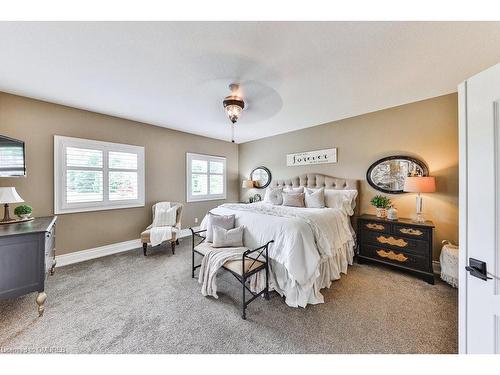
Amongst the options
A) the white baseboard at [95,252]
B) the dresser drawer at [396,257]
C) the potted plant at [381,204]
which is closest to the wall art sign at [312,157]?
the potted plant at [381,204]

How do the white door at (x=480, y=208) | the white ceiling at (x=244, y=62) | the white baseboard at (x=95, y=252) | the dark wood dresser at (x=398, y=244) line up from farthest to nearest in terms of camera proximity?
the white baseboard at (x=95, y=252)
the dark wood dresser at (x=398, y=244)
the white ceiling at (x=244, y=62)
the white door at (x=480, y=208)

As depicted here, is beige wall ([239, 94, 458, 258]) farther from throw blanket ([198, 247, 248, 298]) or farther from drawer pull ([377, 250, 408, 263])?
throw blanket ([198, 247, 248, 298])

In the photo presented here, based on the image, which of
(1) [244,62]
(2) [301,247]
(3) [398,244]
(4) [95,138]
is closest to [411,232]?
(3) [398,244]

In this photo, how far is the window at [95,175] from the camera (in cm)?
306

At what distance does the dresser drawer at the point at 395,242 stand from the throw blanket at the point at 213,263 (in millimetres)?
2091

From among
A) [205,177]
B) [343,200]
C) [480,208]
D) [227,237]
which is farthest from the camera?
[205,177]

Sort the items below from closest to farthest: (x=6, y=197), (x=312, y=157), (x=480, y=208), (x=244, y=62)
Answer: (x=480, y=208) → (x=244, y=62) → (x=6, y=197) → (x=312, y=157)

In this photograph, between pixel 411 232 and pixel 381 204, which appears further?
pixel 381 204

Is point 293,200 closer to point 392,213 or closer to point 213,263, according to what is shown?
point 392,213

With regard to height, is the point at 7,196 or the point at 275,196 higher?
the point at 7,196

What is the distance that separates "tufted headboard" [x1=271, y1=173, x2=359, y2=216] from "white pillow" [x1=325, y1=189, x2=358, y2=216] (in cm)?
20

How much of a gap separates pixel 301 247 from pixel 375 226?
166 centimetres

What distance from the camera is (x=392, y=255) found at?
2.76 metres

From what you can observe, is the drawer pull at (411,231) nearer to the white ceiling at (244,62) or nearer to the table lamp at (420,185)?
the table lamp at (420,185)
